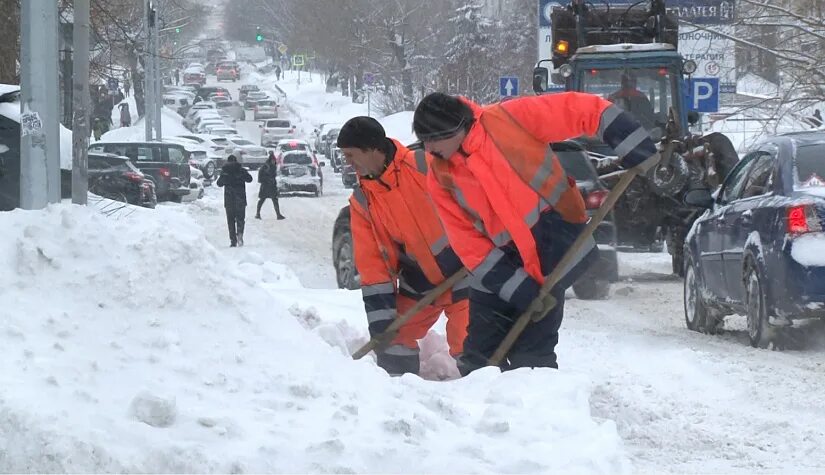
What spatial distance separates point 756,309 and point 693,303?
1.85 meters

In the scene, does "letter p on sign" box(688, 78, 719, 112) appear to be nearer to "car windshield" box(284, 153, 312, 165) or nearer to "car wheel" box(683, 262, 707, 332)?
"car wheel" box(683, 262, 707, 332)

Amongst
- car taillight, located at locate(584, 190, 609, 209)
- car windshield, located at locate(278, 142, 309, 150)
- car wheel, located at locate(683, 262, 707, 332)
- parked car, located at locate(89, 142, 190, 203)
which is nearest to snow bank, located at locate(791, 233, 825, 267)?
car wheel, located at locate(683, 262, 707, 332)

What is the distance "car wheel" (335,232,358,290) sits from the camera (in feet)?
48.2

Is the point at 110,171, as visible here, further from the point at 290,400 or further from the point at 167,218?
the point at 290,400

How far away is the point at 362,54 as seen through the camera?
219 ft

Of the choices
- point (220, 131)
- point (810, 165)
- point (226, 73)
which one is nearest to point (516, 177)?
point (810, 165)

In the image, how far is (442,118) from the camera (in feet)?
20.5

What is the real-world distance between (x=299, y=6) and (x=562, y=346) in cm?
7066

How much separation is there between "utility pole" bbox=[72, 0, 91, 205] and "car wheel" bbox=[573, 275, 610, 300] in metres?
5.81

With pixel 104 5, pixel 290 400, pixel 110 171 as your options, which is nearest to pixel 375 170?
pixel 290 400

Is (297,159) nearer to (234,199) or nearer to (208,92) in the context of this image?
(234,199)

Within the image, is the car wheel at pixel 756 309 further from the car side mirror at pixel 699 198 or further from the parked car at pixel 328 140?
the parked car at pixel 328 140

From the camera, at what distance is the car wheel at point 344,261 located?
48.2 feet

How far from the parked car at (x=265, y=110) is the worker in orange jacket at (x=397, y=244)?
71526 millimetres
